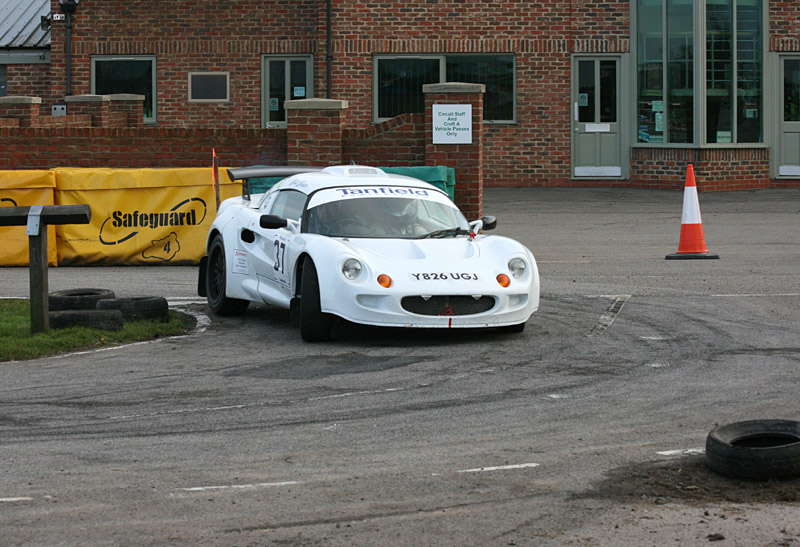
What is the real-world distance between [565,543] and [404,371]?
375 centimetres

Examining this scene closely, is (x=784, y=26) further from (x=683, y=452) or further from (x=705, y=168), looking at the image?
(x=683, y=452)

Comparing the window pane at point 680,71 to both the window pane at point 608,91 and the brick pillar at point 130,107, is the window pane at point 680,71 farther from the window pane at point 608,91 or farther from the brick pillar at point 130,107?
the brick pillar at point 130,107

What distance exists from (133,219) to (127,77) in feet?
42.8

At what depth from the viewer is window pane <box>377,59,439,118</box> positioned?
26.7 meters

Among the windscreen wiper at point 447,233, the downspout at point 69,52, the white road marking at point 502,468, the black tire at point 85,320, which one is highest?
the downspout at point 69,52

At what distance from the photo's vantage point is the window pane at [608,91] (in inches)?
1036

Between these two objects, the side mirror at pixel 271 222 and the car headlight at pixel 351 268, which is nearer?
the car headlight at pixel 351 268

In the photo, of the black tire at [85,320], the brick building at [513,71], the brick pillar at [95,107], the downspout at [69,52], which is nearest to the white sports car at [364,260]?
the black tire at [85,320]

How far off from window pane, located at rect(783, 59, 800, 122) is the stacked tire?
18.6 meters

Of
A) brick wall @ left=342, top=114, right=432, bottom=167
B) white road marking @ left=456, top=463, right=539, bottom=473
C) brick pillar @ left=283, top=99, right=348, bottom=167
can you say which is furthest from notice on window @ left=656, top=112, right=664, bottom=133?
white road marking @ left=456, top=463, right=539, bottom=473

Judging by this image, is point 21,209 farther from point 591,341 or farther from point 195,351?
point 591,341

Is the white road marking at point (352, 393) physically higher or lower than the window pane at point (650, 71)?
lower

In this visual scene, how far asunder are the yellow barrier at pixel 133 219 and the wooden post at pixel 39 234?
5.45 m

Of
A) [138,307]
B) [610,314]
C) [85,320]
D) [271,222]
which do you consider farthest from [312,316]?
[610,314]
